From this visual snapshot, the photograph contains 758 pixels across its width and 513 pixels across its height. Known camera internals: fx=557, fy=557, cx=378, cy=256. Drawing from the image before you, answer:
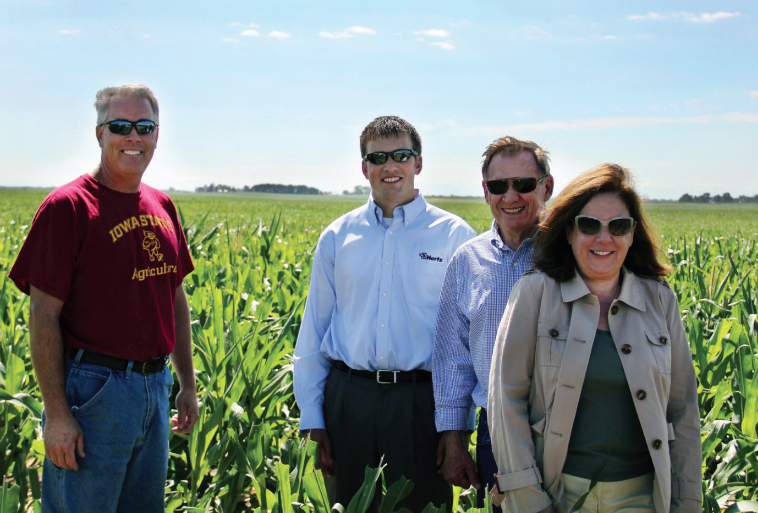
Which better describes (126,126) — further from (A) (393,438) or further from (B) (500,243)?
(A) (393,438)

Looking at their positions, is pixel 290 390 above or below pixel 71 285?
below

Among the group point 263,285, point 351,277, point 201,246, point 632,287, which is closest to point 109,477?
point 351,277

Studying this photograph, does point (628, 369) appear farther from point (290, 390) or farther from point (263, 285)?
point (263, 285)

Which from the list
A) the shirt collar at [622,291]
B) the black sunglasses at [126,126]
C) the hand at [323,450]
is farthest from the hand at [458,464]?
the black sunglasses at [126,126]

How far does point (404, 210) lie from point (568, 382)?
1057 millimetres

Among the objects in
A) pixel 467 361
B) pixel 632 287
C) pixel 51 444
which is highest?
pixel 632 287

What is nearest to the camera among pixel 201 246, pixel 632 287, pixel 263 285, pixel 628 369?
pixel 628 369

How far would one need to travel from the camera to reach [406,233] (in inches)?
92.4

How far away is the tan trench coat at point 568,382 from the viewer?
1539 mm

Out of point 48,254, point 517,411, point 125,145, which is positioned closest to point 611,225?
point 517,411

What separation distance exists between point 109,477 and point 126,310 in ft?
1.79

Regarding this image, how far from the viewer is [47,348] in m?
1.71

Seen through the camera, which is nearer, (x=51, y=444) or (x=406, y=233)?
(x=51, y=444)

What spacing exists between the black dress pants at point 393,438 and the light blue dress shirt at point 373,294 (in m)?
0.10
